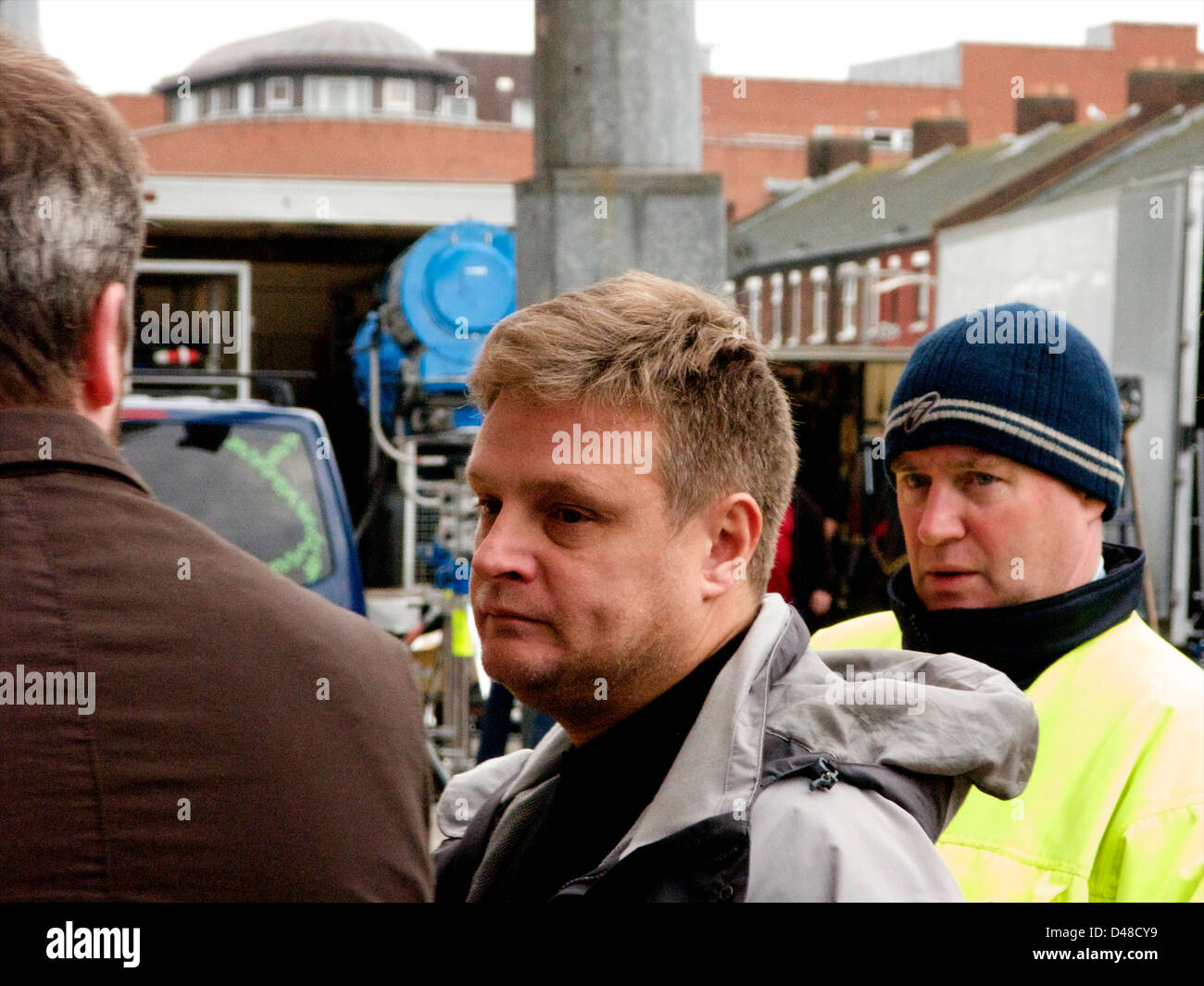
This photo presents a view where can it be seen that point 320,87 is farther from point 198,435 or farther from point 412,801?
point 412,801

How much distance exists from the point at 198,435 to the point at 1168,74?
107ft

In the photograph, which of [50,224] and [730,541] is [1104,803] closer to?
[730,541]

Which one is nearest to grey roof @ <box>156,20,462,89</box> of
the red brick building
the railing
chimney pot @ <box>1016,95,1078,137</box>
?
the red brick building

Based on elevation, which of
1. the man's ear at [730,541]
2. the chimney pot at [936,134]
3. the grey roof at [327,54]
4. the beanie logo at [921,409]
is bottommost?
the man's ear at [730,541]

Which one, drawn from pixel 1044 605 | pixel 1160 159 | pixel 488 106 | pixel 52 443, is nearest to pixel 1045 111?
pixel 488 106

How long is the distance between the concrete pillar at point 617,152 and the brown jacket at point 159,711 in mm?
2738

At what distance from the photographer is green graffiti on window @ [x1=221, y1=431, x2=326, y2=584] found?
5.91m

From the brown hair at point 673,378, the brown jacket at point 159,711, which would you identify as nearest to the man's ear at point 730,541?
the brown hair at point 673,378

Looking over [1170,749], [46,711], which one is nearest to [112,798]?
[46,711]

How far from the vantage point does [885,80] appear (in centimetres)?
5578

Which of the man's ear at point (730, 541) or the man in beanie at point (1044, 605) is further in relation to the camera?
the man in beanie at point (1044, 605)

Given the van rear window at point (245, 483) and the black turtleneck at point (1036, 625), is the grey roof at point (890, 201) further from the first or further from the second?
the black turtleneck at point (1036, 625)

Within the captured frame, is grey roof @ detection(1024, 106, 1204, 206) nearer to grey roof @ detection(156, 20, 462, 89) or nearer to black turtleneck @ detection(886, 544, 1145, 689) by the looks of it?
black turtleneck @ detection(886, 544, 1145, 689)

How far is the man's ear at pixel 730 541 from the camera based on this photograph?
172 cm
